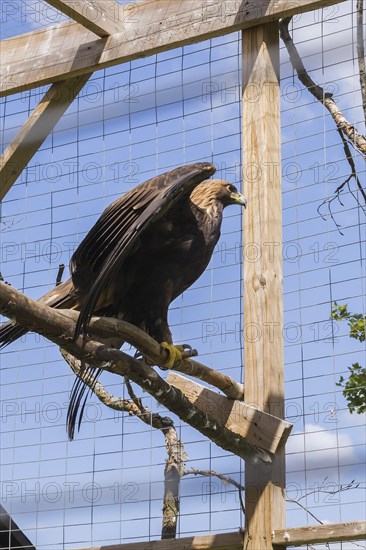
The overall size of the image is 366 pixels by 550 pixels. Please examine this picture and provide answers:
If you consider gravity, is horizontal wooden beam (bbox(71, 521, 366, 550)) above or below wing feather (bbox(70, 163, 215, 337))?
below

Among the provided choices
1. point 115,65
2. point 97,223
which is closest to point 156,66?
point 115,65

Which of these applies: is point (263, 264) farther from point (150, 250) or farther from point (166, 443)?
point (166, 443)

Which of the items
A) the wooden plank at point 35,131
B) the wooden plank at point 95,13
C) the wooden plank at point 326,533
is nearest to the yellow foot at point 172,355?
the wooden plank at point 326,533

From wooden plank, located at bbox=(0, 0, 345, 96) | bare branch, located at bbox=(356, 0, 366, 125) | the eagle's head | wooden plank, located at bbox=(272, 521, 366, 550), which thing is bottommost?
wooden plank, located at bbox=(272, 521, 366, 550)

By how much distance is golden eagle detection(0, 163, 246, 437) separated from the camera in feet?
8.58

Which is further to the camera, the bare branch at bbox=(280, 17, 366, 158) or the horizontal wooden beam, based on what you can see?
A: the bare branch at bbox=(280, 17, 366, 158)

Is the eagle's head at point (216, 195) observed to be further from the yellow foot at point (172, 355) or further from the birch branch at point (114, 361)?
the birch branch at point (114, 361)

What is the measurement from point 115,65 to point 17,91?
1.45 feet

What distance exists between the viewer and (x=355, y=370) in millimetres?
3500

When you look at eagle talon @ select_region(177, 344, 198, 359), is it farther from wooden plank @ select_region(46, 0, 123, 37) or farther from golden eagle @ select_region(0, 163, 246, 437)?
wooden plank @ select_region(46, 0, 123, 37)

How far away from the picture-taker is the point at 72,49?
3.13 meters

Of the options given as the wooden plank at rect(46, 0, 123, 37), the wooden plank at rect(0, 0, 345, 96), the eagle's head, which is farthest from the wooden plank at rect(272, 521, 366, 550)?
the wooden plank at rect(46, 0, 123, 37)

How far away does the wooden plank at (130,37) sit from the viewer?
2.76 meters

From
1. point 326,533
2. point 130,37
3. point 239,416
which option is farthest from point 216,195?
point 326,533
